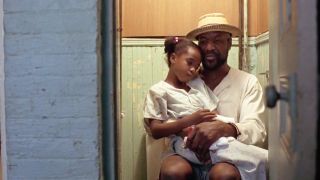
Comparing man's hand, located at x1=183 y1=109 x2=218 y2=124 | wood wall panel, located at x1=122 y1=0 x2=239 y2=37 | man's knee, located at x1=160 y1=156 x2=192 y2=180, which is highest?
wood wall panel, located at x1=122 y1=0 x2=239 y2=37

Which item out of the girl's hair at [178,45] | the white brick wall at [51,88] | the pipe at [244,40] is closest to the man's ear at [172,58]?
the girl's hair at [178,45]

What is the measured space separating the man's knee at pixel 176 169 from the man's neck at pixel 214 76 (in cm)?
46

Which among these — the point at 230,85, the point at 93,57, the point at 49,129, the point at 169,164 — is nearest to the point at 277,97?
the point at 93,57

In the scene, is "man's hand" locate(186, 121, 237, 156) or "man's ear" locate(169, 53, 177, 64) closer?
"man's hand" locate(186, 121, 237, 156)

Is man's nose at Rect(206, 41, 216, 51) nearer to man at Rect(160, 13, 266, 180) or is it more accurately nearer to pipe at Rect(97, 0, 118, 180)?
man at Rect(160, 13, 266, 180)

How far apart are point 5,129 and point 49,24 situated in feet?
1.18

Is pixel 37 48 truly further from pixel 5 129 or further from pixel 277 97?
pixel 277 97

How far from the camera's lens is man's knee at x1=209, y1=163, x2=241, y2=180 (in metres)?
1.67

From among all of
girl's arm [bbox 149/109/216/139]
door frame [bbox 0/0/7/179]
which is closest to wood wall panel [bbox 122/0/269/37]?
girl's arm [bbox 149/109/216/139]

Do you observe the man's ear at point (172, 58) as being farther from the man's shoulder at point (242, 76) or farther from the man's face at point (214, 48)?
the man's shoulder at point (242, 76)

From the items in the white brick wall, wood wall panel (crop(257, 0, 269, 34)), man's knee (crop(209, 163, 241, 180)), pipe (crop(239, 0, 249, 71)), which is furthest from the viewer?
pipe (crop(239, 0, 249, 71))

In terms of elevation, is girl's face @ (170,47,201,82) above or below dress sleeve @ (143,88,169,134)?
above

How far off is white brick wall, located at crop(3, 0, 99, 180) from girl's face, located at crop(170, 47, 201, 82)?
0.71 meters

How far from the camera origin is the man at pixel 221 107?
175cm
